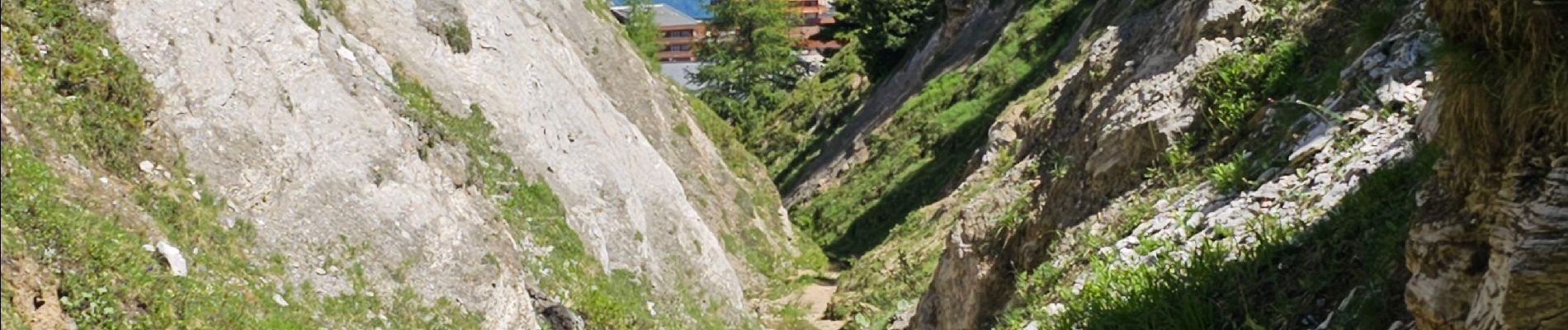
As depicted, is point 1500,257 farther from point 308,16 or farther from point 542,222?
point 542,222

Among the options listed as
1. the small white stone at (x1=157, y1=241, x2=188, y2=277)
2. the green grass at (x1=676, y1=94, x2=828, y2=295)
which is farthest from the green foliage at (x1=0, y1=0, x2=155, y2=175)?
the green grass at (x1=676, y1=94, x2=828, y2=295)

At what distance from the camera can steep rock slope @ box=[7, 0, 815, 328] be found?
1459 centimetres

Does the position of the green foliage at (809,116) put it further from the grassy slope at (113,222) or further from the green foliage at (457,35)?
the grassy slope at (113,222)

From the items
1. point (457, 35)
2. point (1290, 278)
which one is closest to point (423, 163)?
point (457, 35)

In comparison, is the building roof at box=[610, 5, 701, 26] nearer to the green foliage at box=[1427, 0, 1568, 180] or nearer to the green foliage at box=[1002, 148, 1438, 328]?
the green foliage at box=[1002, 148, 1438, 328]

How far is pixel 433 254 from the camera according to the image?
52.3 ft

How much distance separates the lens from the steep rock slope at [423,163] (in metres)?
14.6

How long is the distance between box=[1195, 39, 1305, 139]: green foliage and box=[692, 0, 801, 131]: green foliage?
42070 millimetres

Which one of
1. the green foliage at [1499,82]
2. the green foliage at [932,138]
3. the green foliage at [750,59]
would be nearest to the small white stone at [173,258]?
the green foliage at [1499,82]

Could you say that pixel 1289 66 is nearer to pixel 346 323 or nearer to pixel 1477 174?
pixel 1477 174

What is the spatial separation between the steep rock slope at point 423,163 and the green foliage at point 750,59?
27363 millimetres

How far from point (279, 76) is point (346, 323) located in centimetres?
385

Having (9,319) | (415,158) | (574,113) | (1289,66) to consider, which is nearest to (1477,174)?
(1289,66)

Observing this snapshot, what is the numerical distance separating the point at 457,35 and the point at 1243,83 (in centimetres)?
1416
